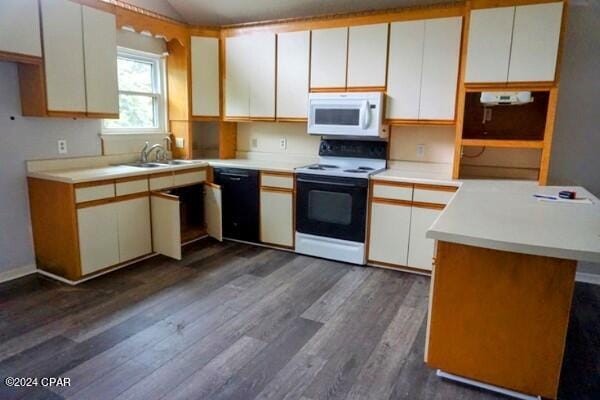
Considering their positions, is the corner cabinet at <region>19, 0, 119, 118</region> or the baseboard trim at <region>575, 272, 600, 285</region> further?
the baseboard trim at <region>575, 272, 600, 285</region>

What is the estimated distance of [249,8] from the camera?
4.12 m

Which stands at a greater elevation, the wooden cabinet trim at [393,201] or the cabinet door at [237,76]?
the cabinet door at [237,76]

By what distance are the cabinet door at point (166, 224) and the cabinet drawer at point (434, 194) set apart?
2.08 m

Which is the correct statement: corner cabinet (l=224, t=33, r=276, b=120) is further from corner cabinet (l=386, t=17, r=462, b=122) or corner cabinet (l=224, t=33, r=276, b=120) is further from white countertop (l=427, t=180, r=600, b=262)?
white countertop (l=427, t=180, r=600, b=262)

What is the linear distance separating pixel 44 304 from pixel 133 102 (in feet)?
7.32

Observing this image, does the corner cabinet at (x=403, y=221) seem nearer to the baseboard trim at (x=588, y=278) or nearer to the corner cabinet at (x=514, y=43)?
the corner cabinet at (x=514, y=43)

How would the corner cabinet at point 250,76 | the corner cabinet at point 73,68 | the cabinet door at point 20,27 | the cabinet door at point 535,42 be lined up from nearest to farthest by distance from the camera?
the cabinet door at point 20,27
the cabinet door at point 535,42
the corner cabinet at point 73,68
the corner cabinet at point 250,76

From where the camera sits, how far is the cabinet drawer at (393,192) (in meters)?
3.33

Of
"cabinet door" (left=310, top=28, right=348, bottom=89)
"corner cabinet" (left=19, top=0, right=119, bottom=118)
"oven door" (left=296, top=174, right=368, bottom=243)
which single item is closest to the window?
"corner cabinet" (left=19, top=0, right=119, bottom=118)

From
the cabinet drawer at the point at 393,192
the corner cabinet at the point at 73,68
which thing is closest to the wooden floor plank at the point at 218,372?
the cabinet drawer at the point at 393,192

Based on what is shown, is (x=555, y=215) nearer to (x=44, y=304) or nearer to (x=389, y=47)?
(x=389, y=47)

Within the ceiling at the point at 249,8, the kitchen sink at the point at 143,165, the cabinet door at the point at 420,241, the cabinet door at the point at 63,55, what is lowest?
the cabinet door at the point at 420,241

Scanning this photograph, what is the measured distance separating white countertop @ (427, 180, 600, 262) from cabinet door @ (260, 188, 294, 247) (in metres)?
1.75

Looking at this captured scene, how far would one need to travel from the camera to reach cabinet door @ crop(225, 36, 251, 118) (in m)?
4.17
